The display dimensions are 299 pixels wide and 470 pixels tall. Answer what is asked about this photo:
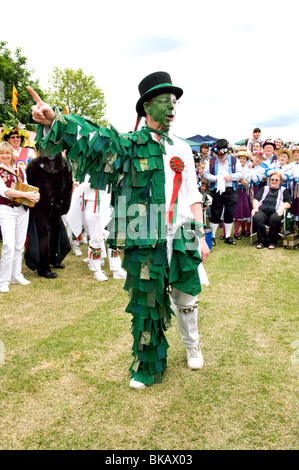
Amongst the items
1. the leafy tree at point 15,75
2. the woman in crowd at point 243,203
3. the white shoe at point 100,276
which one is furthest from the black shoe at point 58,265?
the leafy tree at point 15,75

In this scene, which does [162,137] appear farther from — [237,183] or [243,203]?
[243,203]

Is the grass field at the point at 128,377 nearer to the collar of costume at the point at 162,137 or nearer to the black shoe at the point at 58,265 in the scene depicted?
the black shoe at the point at 58,265

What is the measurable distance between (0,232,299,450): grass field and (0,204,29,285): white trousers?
38 centimetres

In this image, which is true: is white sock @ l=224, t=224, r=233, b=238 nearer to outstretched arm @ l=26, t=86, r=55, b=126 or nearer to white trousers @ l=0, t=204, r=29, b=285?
white trousers @ l=0, t=204, r=29, b=285

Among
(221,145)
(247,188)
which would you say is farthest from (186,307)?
(247,188)

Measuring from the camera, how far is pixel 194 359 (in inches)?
108

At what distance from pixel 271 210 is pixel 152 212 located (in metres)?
5.15

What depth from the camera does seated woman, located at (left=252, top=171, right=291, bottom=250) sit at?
6.72 meters

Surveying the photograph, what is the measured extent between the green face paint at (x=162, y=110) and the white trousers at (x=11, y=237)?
293 cm

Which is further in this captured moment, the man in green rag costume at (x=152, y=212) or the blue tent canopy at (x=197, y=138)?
the blue tent canopy at (x=197, y=138)

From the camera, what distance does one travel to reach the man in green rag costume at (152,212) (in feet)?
7.38

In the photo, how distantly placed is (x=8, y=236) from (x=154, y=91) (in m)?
3.11
